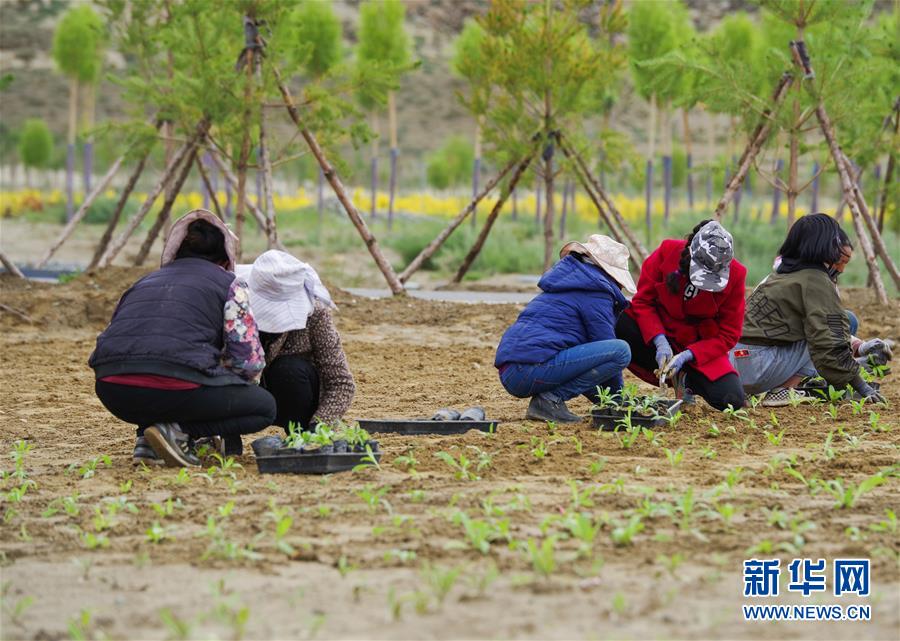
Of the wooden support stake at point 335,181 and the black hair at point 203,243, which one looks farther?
the wooden support stake at point 335,181

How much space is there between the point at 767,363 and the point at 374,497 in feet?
11.9

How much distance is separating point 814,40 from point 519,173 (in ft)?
12.1

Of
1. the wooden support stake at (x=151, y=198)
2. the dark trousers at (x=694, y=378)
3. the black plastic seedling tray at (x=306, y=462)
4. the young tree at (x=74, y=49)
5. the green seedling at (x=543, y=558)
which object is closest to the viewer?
the green seedling at (x=543, y=558)

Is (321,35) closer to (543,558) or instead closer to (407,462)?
(407,462)

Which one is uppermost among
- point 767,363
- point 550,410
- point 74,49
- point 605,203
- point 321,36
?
point 321,36

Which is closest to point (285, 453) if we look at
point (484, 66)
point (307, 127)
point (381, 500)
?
point (381, 500)

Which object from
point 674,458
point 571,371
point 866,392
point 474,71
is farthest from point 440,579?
point 474,71

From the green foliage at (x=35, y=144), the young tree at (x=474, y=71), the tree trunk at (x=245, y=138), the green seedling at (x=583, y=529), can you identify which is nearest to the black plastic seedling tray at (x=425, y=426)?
the green seedling at (x=583, y=529)

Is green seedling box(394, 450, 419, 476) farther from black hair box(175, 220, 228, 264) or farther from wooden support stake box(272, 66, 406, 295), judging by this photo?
wooden support stake box(272, 66, 406, 295)

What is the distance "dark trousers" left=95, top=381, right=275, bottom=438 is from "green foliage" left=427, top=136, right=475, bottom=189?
1432 inches

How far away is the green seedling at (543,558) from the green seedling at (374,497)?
819 millimetres

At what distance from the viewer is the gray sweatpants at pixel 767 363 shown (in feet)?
25.4

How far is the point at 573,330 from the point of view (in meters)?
7.07

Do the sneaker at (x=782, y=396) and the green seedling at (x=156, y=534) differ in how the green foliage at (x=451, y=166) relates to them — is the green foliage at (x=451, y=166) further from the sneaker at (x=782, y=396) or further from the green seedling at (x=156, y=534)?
the green seedling at (x=156, y=534)
